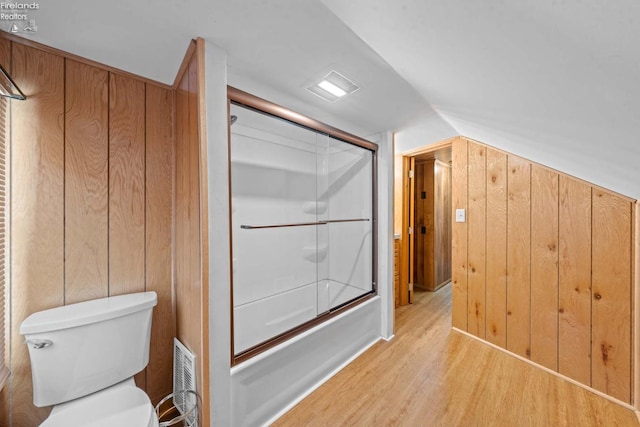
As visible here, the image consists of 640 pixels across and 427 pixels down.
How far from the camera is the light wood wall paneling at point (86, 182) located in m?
1.19

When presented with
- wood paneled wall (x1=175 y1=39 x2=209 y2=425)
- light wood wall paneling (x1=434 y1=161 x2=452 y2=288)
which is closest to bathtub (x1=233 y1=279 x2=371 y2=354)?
wood paneled wall (x1=175 y1=39 x2=209 y2=425)

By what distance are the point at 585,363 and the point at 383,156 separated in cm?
198

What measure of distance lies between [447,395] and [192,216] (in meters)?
1.84

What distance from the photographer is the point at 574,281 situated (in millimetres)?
1662

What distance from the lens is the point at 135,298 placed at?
1.26 meters

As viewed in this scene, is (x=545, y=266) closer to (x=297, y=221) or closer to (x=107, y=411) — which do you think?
(x=297, y=221)

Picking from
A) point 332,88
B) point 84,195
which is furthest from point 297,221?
Answer: point 84,195

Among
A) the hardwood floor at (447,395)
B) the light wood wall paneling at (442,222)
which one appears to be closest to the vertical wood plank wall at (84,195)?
the hardwood floor at (447,395)

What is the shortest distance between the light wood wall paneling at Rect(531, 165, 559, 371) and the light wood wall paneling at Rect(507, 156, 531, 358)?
3 centimetres

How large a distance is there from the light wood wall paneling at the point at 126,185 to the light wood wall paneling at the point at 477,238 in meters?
2.53

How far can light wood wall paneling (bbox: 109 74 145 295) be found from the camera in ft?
4.27

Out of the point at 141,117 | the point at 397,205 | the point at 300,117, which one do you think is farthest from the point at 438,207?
the point at 141,117

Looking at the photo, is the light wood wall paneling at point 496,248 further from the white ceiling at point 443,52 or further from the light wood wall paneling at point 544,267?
the white ceiling at point 443,52

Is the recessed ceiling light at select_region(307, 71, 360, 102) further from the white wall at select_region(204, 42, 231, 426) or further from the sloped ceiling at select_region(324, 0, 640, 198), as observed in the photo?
the white wall at select_region(204, 42, 231, 426)
